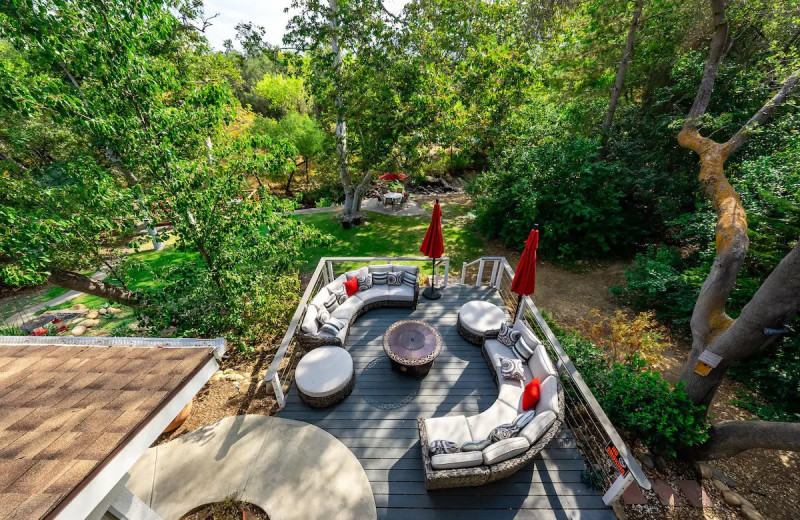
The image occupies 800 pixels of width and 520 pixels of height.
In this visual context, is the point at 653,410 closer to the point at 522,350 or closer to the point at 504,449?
the point at 522,350

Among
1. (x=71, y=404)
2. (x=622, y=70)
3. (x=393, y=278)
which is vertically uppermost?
(x=622, y=70)

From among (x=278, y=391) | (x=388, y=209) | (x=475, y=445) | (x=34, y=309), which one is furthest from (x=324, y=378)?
(x=34, y=309)

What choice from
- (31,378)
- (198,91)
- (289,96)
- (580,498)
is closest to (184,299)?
(31,378)

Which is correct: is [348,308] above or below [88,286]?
below

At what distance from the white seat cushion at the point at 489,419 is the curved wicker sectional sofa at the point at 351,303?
3289 mm

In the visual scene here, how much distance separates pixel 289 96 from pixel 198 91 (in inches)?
869

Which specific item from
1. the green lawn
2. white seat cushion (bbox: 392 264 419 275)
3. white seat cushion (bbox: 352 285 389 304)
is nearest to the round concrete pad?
white seat cushion (bbox: 352 285 389 304)

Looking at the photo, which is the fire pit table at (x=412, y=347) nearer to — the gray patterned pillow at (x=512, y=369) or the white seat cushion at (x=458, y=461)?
the gray patterned pillow at (x=512, y=369)

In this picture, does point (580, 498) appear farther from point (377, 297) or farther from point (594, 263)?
point (594, 263)

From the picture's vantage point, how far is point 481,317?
23.7 feet

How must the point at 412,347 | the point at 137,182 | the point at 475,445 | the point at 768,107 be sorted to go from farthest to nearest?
the point at 768,107 < the point at 412,347 < the point at 137,182 < the point at 475,445

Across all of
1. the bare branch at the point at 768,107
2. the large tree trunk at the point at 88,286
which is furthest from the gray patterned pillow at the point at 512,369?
the large tree trunk at the point at 88,286

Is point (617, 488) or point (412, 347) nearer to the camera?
point (617, 488)

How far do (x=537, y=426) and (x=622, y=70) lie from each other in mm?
14807
